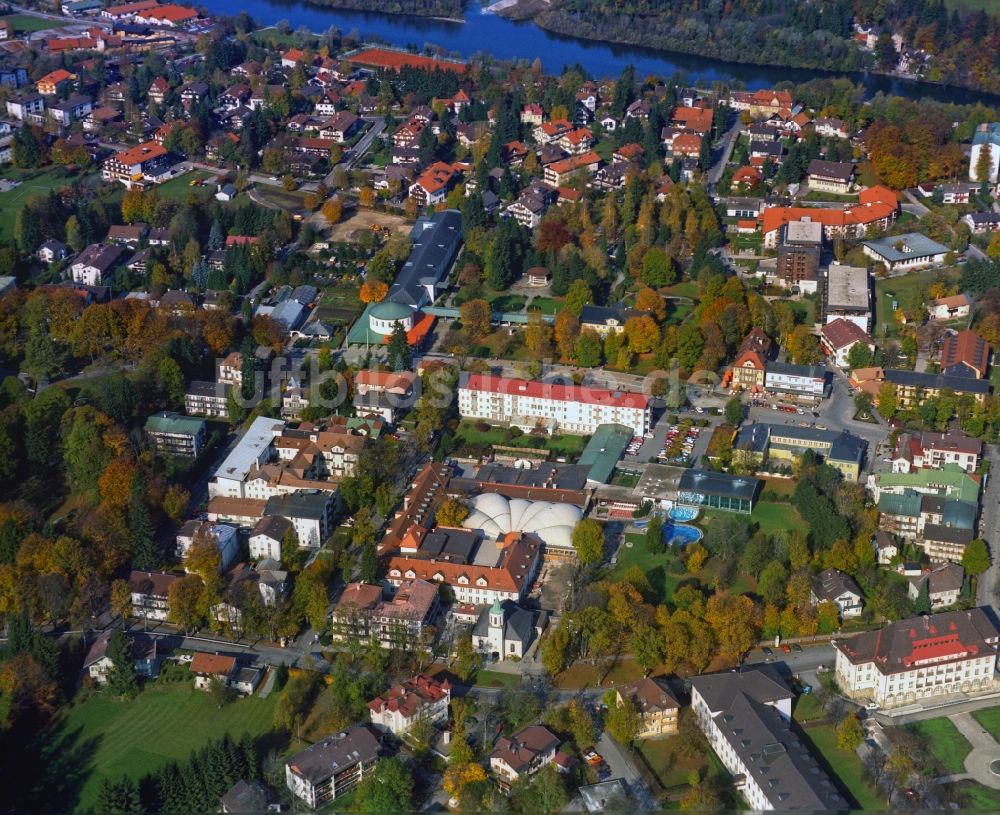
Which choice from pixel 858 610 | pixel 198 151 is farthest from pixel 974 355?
pixel 198 151

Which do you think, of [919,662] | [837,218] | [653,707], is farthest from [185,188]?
[919,662]

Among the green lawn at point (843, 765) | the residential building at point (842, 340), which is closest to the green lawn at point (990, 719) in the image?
the green lawn at point (843, 765)

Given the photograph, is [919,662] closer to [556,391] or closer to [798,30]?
[556,391]

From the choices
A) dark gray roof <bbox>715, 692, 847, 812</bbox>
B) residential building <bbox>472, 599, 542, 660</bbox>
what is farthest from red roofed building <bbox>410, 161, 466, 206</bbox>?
dark gray roof <bbox>715, 692, 847, 812</bbox>

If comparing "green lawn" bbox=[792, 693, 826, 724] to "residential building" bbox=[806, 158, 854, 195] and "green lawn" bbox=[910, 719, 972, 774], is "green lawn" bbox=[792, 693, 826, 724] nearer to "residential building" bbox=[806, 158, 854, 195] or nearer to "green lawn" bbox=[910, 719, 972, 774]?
"green lawn" bbox=[910, 719, 972, 774]

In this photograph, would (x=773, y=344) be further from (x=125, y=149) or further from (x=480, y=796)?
(x=125, y=149)
